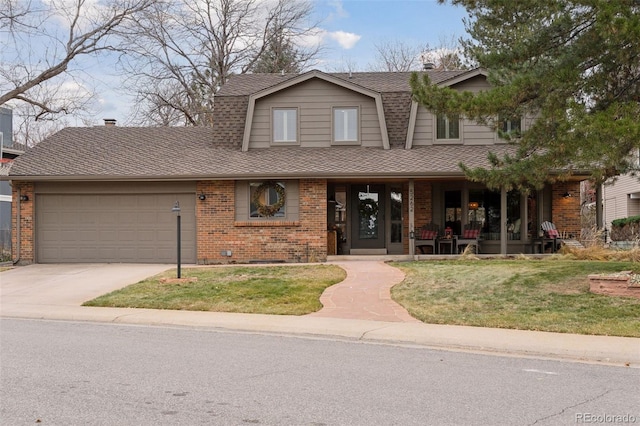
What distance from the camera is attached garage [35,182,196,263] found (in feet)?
65.4

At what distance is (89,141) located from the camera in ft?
74.9

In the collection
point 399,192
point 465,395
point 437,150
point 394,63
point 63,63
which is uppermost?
point 394,63

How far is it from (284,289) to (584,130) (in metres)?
6.65

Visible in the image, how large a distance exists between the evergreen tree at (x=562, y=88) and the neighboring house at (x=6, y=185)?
57.6 ft

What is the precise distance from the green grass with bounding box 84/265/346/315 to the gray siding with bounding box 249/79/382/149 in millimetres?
5664

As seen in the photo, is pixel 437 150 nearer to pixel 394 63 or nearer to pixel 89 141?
pixel 89 141

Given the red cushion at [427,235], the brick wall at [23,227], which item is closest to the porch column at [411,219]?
the red cushion at [427,235]

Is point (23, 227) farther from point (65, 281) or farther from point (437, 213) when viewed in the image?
point (437, 213)

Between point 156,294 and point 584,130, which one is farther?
point 156,294

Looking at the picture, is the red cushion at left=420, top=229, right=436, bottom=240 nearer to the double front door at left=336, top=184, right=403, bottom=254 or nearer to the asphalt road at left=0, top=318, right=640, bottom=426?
the double front door at left=336, top=184, right=403, bottom=254

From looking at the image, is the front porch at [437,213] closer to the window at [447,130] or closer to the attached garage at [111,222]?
the window at [447,130]

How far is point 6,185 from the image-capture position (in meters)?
29.3

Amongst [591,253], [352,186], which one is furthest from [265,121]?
[591,253]

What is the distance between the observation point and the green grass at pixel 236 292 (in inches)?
480
